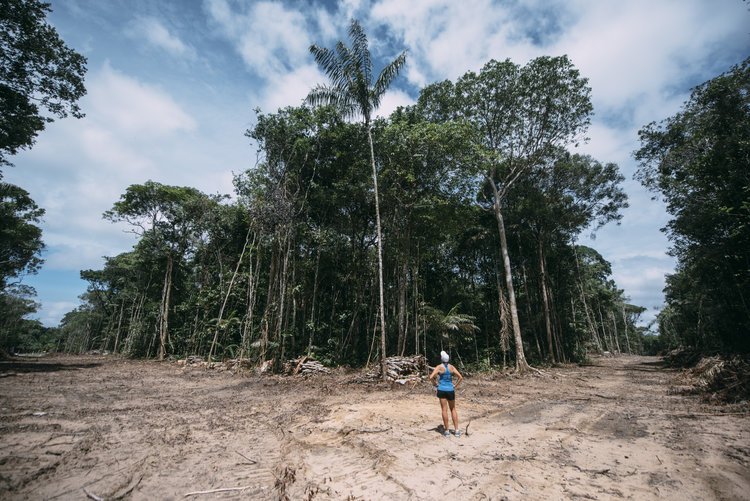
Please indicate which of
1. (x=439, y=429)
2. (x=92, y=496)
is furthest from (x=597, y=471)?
(x=92, y=496)

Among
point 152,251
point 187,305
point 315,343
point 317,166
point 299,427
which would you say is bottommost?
point 299,427

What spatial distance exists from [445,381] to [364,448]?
190 cm

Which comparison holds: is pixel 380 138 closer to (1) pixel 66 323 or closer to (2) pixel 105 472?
(2) pixel 105 472

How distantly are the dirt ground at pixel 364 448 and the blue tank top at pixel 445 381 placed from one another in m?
0.83

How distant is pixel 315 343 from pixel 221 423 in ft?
40.8

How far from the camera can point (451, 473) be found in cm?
403

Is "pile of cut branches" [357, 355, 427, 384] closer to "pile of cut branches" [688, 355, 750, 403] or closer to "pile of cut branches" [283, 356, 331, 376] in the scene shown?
"pile of cut branches" [283, 356, 331, 376]

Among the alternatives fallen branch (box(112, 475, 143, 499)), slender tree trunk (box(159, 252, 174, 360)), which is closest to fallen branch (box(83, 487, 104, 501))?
fallen branch (box(112, 475, 143, 499))

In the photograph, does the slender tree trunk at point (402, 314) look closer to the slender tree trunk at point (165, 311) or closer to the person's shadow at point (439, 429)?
the person's shadow at point (439, 429)

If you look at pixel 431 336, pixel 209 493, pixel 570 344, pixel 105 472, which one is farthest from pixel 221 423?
pixel 570 344

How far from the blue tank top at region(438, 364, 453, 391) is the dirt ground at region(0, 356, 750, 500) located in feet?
2.74

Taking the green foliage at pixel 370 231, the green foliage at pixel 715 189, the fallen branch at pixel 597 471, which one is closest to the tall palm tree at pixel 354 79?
the green foliage at pixel 370 231

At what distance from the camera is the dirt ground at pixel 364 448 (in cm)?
359

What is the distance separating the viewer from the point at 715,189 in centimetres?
1320
